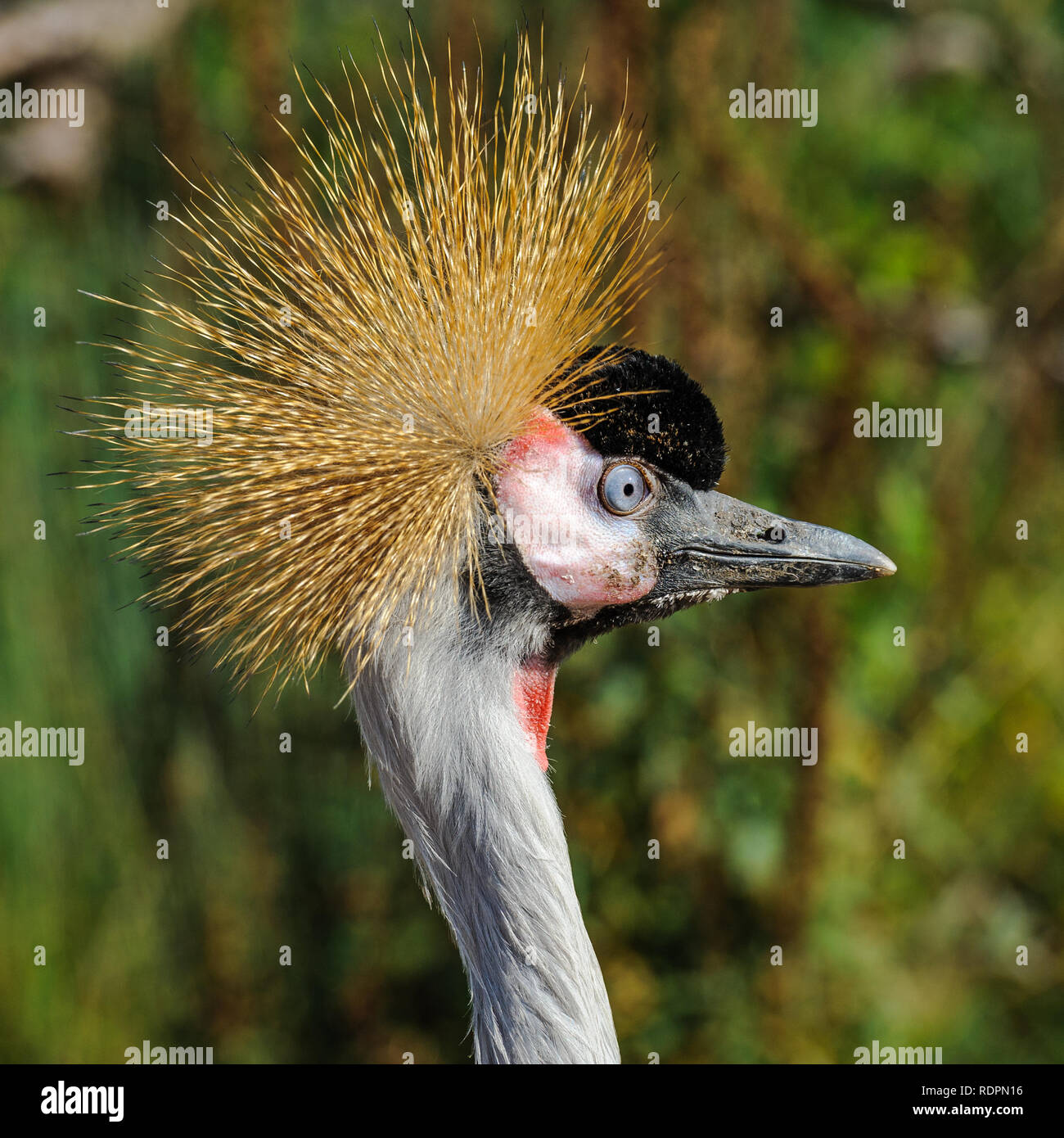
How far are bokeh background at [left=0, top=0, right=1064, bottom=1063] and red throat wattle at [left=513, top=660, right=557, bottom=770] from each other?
737mm

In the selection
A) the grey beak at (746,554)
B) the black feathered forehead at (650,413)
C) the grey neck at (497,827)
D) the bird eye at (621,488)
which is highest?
the black feathered forehead at (650,413)

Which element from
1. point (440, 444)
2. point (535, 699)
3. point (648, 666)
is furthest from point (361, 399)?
point (648, 666)

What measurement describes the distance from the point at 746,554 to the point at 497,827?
0.35m

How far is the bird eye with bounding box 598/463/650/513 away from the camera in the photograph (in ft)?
3.04

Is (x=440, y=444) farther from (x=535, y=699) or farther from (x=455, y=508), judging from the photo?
(x=535, y=699)

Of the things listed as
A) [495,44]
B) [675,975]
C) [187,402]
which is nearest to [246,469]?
[187,402]

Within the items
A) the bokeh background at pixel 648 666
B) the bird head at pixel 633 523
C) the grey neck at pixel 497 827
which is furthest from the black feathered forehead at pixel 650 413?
the bokeh background at pixel 648 666

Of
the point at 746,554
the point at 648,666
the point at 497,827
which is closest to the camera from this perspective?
the point at 497,827

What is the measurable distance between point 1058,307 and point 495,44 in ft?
3.90

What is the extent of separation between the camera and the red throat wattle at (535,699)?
0.92 metres

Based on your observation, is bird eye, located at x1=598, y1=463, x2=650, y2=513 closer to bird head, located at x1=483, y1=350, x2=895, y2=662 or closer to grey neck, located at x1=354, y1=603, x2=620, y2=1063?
bird head, located at x1=483, y1=350, x2=895, y2=662

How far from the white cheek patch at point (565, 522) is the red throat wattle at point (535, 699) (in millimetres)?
68

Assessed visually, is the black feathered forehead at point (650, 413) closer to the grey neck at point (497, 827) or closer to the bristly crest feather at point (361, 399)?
the bristly crest feather at point (361, 399)

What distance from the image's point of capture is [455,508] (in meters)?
0.88
